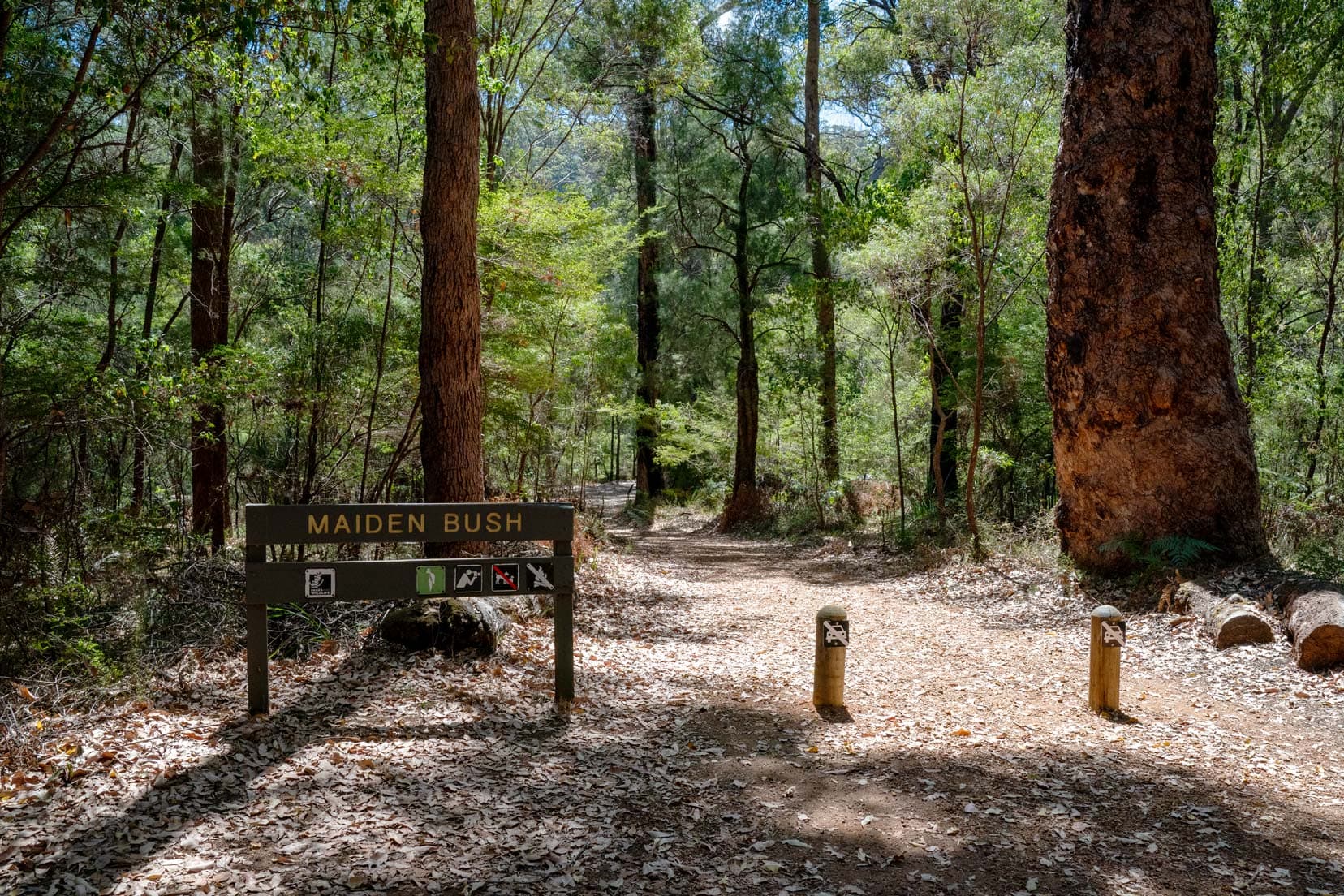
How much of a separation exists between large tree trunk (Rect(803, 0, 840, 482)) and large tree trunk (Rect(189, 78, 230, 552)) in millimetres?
10853

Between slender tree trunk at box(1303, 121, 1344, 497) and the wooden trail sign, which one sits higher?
slender tree trunk at box(1303, 121, 1344, 497)

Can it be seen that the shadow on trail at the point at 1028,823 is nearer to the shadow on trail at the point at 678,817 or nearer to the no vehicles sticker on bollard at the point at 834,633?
the shadow on trail at the point at 678,817

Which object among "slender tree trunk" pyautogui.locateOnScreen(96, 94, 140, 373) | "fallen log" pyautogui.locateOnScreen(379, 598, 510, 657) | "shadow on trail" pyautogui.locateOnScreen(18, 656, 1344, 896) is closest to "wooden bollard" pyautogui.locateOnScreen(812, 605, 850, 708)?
"shadow on trail" pyautogui.locateOnScreen(18, 656, 1344, 896)

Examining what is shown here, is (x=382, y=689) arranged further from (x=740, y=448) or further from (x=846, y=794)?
(x=740, y=448)

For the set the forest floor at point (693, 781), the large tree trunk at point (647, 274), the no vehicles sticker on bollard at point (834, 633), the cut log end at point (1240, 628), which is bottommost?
the forest floor at point (693, 781)

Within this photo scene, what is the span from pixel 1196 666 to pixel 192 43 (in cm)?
895

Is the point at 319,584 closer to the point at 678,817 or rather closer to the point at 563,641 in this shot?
the point at 563,641

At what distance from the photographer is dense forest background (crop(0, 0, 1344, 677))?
19.9 feet

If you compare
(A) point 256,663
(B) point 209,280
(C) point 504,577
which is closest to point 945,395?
(C) point 504,577

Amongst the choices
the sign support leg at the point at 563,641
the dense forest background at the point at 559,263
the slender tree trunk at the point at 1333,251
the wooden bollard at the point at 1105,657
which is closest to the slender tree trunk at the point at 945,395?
the dense forest background at the point at 559,263

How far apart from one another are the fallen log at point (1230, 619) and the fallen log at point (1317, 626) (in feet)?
0.63

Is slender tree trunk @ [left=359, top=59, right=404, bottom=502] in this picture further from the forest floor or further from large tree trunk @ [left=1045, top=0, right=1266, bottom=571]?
large tree trunk @ [left=1045, top=0, right=1266, bottom=571]

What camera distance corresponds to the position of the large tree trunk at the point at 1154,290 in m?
8.41

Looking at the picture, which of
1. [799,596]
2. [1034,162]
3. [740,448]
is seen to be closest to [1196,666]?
[799,596]
